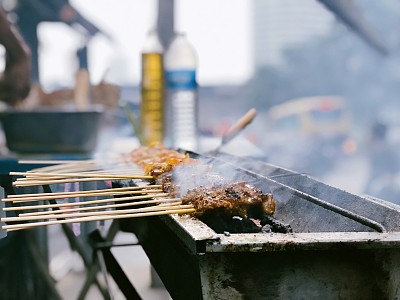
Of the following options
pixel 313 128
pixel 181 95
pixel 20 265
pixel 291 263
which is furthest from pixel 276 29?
pixel 291 263

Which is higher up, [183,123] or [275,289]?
[183,123]

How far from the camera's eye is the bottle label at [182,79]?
5.72 meters

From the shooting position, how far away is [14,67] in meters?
5.73

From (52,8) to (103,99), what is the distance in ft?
10.4

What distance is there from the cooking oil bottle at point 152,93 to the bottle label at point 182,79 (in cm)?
35

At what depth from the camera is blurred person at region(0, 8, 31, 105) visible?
5.47 metres

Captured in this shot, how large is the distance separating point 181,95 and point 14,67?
7.00ft

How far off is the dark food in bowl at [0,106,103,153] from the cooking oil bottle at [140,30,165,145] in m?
0.69

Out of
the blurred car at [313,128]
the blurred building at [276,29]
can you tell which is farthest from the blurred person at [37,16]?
the blurred building at [276,29]

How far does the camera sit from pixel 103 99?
24.7 ft

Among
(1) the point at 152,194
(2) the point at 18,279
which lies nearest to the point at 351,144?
(2) the point at 18,279

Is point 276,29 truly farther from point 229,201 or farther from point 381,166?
point 229,201

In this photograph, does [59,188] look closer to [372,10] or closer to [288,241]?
[288,241]

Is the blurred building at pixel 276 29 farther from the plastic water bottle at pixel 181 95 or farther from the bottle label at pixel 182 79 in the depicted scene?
the bottle label at pixel 182 79
